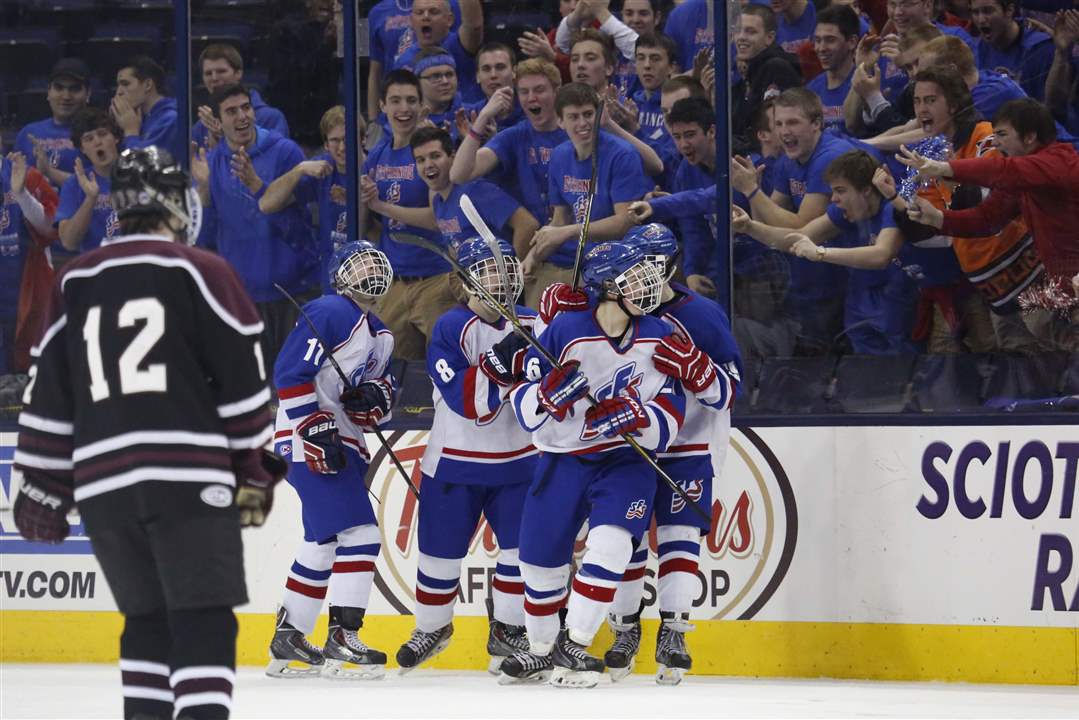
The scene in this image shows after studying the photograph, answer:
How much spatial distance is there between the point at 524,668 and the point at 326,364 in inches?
45.6

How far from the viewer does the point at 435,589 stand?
5.74 metres

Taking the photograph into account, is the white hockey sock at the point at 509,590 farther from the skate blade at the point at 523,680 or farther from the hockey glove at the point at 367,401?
the hockey glove at the point at 367,401

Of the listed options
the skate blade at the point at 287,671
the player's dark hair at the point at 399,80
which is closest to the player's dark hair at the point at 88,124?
the player's dark hair at the point at 399,80

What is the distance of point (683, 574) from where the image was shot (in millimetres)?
5445

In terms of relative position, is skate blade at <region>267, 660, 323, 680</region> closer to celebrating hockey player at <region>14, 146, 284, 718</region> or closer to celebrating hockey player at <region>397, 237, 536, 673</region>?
celebrating hockey player at <region>397, 237, 536, 673</region>

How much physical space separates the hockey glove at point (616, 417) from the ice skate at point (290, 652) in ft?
4.14

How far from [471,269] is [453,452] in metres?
0.58

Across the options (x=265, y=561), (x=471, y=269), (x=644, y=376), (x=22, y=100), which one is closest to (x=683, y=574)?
(x=644, y=376)

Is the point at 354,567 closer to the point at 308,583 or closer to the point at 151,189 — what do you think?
the point at 308,583

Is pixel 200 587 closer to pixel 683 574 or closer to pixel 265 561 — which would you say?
pixel 683 574

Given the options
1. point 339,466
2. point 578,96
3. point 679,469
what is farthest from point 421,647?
point 578,96

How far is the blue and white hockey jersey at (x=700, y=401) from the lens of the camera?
547 centimetres

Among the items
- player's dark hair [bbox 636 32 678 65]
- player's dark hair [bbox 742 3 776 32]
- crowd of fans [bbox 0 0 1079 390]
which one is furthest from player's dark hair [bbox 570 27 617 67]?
player's dark hair [bbox 742 3 776 32]

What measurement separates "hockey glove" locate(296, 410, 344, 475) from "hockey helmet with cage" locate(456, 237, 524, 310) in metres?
0.62
